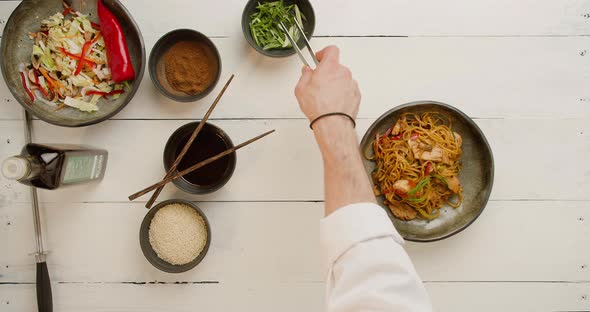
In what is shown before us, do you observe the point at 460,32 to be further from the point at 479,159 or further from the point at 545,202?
the point at 545,202

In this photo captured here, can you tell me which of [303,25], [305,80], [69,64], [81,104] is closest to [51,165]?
[81,104]

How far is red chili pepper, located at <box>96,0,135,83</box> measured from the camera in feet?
4.52

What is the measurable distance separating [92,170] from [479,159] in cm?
123

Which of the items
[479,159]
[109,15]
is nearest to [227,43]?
[109,15]

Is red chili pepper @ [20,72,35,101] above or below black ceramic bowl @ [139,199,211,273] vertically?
above

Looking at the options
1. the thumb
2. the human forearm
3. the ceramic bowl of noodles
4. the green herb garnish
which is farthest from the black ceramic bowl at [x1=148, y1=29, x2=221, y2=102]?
the ceramic bowl of noodles

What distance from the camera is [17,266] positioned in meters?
1.53

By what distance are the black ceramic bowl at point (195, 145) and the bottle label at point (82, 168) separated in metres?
0.23

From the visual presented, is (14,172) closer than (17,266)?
Yes

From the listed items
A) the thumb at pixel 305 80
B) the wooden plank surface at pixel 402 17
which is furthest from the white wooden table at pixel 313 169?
the thumb at pixel 305 80

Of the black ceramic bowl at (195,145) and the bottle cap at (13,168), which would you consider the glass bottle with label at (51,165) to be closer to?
the bottle cap at (13,168)

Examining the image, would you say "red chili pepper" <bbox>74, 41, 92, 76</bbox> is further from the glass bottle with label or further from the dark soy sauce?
the dark soy sauce

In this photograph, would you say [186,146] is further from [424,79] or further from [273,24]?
[424,79]

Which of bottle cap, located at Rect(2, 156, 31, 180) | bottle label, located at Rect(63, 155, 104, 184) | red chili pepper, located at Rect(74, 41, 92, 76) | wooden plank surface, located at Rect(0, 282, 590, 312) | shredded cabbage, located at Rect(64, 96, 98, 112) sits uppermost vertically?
red chili pepper, located at Rect(74, 41, 92, 76)
